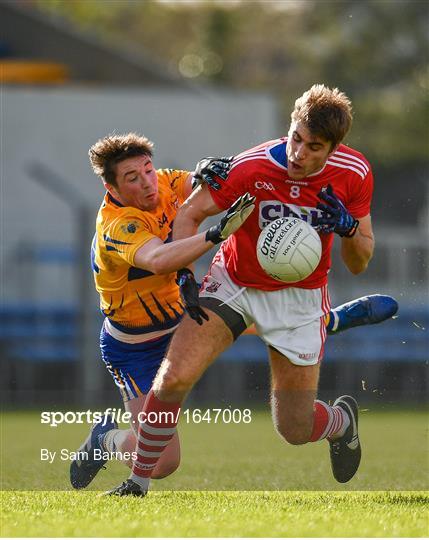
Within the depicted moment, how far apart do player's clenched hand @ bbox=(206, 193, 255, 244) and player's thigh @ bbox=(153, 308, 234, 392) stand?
0.52 meters

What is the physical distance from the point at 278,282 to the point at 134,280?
89 cm

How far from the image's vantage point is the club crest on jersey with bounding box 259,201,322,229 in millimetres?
7555

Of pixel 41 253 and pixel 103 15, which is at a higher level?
pixel 103 15

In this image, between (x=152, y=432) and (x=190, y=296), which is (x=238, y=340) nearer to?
(x=152, y=432)

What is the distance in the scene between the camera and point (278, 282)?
7664 millimetres

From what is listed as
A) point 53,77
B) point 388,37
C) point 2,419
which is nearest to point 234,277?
point 2,419

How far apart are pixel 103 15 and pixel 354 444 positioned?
141 feet

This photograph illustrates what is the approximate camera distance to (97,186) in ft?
A: 60.0

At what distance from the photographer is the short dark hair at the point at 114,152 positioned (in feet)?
25.8

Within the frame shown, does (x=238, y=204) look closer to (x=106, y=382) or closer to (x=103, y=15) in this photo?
(x=106, y=382)

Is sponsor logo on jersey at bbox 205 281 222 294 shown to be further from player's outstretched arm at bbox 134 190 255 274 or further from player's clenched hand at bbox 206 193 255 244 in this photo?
player's clenched hand at bbox 206 193 255 244

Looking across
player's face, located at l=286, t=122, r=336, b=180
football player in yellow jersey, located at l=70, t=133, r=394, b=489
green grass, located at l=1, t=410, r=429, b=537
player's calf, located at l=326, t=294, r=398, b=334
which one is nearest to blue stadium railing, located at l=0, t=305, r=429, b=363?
green grass, located at l=1, t=410, r=429, b=537

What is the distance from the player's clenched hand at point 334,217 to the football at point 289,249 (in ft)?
0.29

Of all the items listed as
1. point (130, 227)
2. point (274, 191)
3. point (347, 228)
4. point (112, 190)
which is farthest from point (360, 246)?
point (112, 190)
